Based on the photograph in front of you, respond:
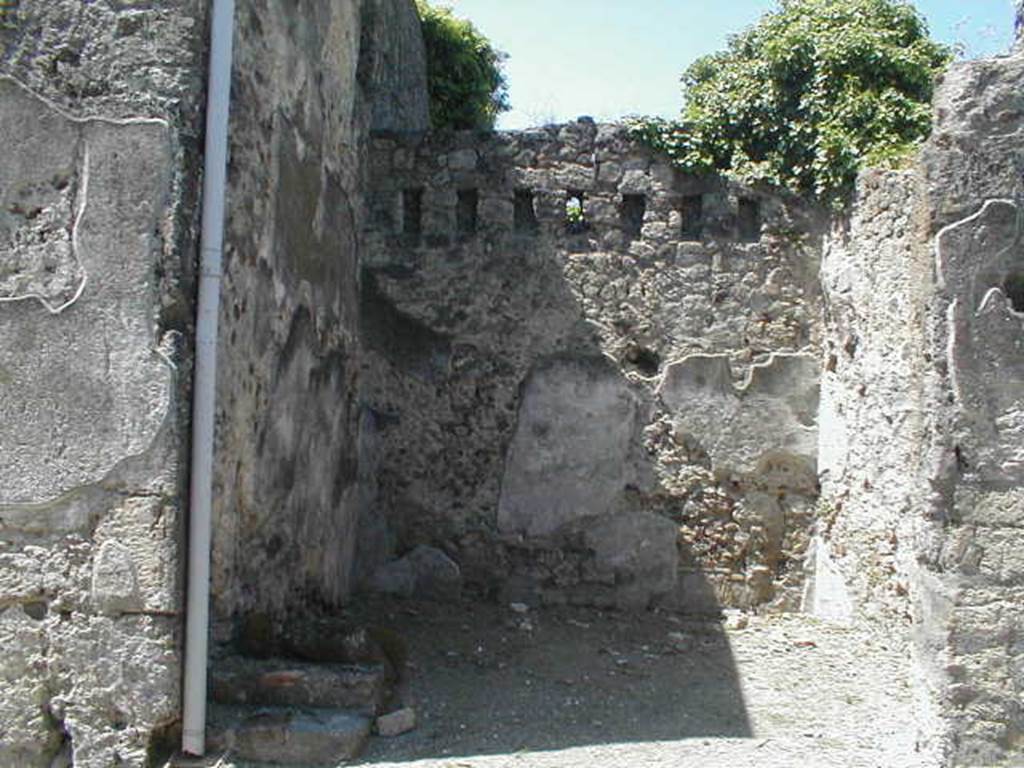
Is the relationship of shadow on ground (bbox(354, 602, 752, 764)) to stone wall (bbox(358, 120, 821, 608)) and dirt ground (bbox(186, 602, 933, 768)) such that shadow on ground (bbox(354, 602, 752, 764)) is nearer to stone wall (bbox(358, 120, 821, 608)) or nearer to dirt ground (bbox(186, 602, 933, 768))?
dirt ground (bbox(186, 602, 933, 768))

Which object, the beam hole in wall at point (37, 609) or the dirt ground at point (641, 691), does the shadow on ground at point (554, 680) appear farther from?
the beam hole in wall at point (37, 609)

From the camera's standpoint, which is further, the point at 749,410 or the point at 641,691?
the point at 749,410

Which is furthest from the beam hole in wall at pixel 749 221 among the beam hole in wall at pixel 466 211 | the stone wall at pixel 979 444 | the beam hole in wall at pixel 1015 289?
the beam hole in wall at pixel 1015 289

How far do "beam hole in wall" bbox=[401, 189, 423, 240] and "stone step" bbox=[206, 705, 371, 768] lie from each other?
3.32 m

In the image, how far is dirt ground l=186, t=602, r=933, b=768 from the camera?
4012mm

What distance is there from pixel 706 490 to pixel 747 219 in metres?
1.57

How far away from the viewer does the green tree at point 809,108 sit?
5.98m

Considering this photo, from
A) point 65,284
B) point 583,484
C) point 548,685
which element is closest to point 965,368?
point 548,685

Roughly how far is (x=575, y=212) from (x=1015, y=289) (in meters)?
2.98

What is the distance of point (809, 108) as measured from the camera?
6.15m

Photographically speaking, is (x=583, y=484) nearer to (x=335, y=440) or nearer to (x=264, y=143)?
(x=335, y=440)

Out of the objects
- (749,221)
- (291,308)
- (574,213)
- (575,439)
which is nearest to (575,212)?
(574,213)

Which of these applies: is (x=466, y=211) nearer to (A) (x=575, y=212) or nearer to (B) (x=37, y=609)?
(A) (x=575, y=212)

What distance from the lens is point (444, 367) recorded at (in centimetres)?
637
